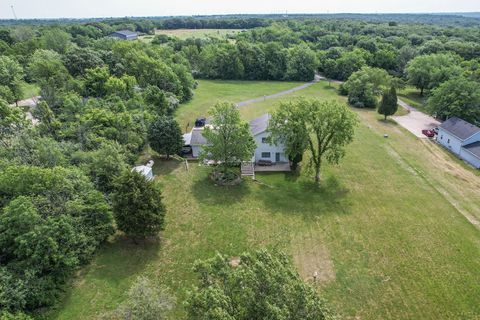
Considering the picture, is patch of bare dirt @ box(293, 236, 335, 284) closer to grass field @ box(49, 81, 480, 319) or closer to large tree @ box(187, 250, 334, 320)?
grass field @ box(49, 81, 480, 319)

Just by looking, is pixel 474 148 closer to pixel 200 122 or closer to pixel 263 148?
pixel 263 148

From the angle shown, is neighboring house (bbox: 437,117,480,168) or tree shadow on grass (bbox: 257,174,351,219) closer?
tree shadow on grass (bbox: 257,174,351,219)

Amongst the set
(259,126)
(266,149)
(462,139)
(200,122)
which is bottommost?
(462,139)

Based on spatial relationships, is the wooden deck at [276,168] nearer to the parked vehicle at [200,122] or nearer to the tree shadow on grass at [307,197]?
the tree shadow on grass at [307,197]

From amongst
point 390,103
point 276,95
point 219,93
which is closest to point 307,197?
→ point 390,103

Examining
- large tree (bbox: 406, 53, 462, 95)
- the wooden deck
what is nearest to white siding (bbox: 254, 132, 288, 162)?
the wooden deck

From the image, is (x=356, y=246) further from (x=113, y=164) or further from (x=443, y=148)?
(x=443, y=148)

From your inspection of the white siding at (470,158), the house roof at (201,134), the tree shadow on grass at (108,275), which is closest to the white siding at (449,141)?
the white siding at (470,158)

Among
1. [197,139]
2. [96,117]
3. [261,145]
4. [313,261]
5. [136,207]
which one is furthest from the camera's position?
[197,139]
